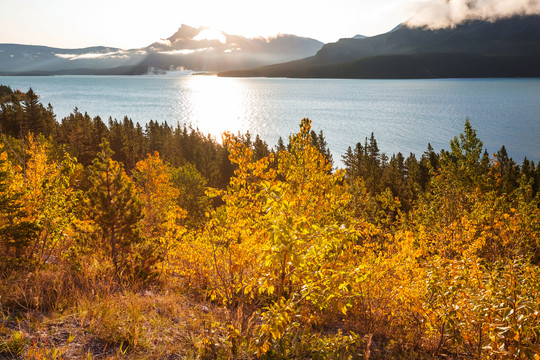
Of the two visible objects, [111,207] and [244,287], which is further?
[111,207]

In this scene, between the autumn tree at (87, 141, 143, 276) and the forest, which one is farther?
the autumn tree at (87, 141, 143, 276)

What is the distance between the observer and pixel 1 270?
8.02 m

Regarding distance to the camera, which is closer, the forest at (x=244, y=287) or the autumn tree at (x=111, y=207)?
the forest at (x=244, y=287)

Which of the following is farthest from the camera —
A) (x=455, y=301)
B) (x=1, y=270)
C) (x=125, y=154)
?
(x=125, y=154)

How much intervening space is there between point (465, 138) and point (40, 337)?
31105mm

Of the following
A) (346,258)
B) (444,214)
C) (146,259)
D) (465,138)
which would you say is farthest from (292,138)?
(465,138)

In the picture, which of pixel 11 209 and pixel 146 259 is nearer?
pixel 11 209

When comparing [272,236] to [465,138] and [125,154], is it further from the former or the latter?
[125,154]

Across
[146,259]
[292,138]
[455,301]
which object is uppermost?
[292,138]

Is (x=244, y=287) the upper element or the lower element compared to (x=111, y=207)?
lower

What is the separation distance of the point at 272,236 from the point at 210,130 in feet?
529

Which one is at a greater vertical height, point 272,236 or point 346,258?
point 272,236

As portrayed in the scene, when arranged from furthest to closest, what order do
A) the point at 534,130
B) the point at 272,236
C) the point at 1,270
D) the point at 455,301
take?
the point at 534,130 → the point at 1,270 → the point at 455,301 → the point at 272,236

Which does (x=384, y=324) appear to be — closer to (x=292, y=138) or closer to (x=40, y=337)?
(x=292, y=138)
